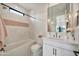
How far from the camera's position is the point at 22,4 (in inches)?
65.1

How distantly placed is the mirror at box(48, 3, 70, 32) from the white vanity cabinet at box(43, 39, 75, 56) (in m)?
0.16

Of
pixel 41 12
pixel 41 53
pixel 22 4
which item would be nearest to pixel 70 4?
pixel 41 12

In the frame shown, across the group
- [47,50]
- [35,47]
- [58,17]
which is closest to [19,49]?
[35,47]

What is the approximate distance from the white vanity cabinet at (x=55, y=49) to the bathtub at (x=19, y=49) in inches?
7.0

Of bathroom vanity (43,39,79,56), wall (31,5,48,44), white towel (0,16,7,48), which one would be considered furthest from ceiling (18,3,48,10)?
bathroom vanity (43,39,79,56)

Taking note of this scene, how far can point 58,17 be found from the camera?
65.1 inches

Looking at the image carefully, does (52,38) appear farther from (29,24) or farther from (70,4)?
(70,4)

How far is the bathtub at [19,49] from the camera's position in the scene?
5.28ft

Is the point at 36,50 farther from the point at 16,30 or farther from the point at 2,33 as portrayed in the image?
the point at 2,33

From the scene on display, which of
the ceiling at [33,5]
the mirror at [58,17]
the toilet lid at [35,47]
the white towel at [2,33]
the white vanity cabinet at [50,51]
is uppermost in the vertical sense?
the ceiling at [33,5]

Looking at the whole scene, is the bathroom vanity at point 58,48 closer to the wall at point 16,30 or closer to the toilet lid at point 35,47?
the toilet lid at point 35,47

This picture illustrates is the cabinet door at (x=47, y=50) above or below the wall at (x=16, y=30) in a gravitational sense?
below

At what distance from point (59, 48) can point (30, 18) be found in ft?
1.66

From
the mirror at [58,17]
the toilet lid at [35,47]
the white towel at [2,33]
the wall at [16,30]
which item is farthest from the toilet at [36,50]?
the white towel at [2,33]
